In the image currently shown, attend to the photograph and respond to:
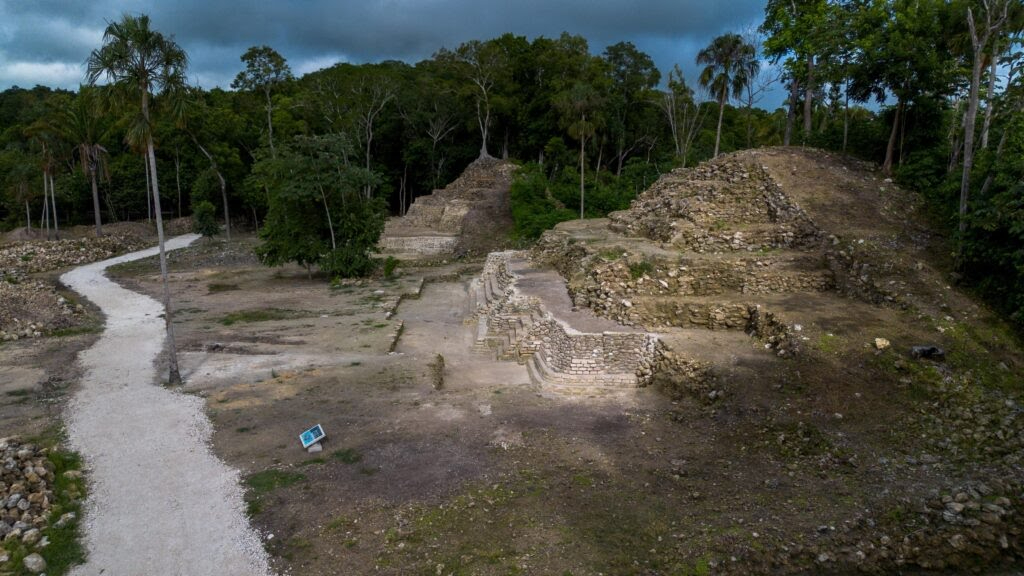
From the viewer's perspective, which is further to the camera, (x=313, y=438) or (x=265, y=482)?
(x=313, y=438)

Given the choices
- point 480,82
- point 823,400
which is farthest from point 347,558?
point 480,82

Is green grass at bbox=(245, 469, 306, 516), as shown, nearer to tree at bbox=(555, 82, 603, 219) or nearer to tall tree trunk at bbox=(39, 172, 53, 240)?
tree at bbox=(555, 82, 603, 219)

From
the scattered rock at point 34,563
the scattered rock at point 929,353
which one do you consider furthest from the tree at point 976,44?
Answer: the scattered rock at point 34,563

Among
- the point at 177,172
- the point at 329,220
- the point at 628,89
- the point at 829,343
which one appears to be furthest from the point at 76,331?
the point at 628,89

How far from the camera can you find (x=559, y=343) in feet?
41.6

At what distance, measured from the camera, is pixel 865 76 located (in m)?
18.3

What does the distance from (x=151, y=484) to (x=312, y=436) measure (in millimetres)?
2261

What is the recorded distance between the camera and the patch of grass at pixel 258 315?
17562 mm

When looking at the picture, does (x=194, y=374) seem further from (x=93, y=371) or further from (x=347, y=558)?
(x=347, y=558)

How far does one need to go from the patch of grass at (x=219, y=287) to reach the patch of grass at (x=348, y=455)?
16.8 meters

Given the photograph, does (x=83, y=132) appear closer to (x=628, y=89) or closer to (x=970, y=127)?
(x=628, y=89)

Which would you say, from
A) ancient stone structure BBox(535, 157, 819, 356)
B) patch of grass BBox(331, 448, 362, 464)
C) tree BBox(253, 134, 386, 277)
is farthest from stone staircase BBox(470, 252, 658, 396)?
tree BBox(253, 134, 386, 277)

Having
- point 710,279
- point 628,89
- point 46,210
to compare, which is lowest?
point 710,279

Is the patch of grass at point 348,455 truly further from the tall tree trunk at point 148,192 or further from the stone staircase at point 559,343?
the tall tree trunk at point 148,192
